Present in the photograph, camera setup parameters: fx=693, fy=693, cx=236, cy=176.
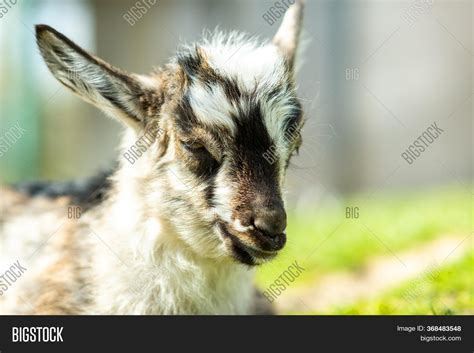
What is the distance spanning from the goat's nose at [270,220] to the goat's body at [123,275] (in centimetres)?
76

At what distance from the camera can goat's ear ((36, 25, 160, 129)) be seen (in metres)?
4.94

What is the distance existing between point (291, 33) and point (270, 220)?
2.28 metres

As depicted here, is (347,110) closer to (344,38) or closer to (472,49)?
(344,38)

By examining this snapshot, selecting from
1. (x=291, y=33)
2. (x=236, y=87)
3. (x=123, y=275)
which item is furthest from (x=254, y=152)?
(x=291, y=33)

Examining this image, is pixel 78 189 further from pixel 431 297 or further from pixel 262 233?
pixel 431 297

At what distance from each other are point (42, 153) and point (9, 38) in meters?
2.80

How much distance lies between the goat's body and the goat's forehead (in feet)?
3.13

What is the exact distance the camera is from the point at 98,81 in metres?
5.09

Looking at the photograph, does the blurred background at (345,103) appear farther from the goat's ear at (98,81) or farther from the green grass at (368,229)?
the goat's ear at (98,81)

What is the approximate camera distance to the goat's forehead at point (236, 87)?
4895 mm

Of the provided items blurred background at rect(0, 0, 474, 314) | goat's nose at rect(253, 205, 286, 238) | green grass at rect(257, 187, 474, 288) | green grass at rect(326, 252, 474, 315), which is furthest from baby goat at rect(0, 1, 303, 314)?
blurred background at rect(0, 0, 474, 314)

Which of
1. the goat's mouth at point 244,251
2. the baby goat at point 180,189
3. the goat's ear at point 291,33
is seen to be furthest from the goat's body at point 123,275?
the goat's ear at point 291,33
